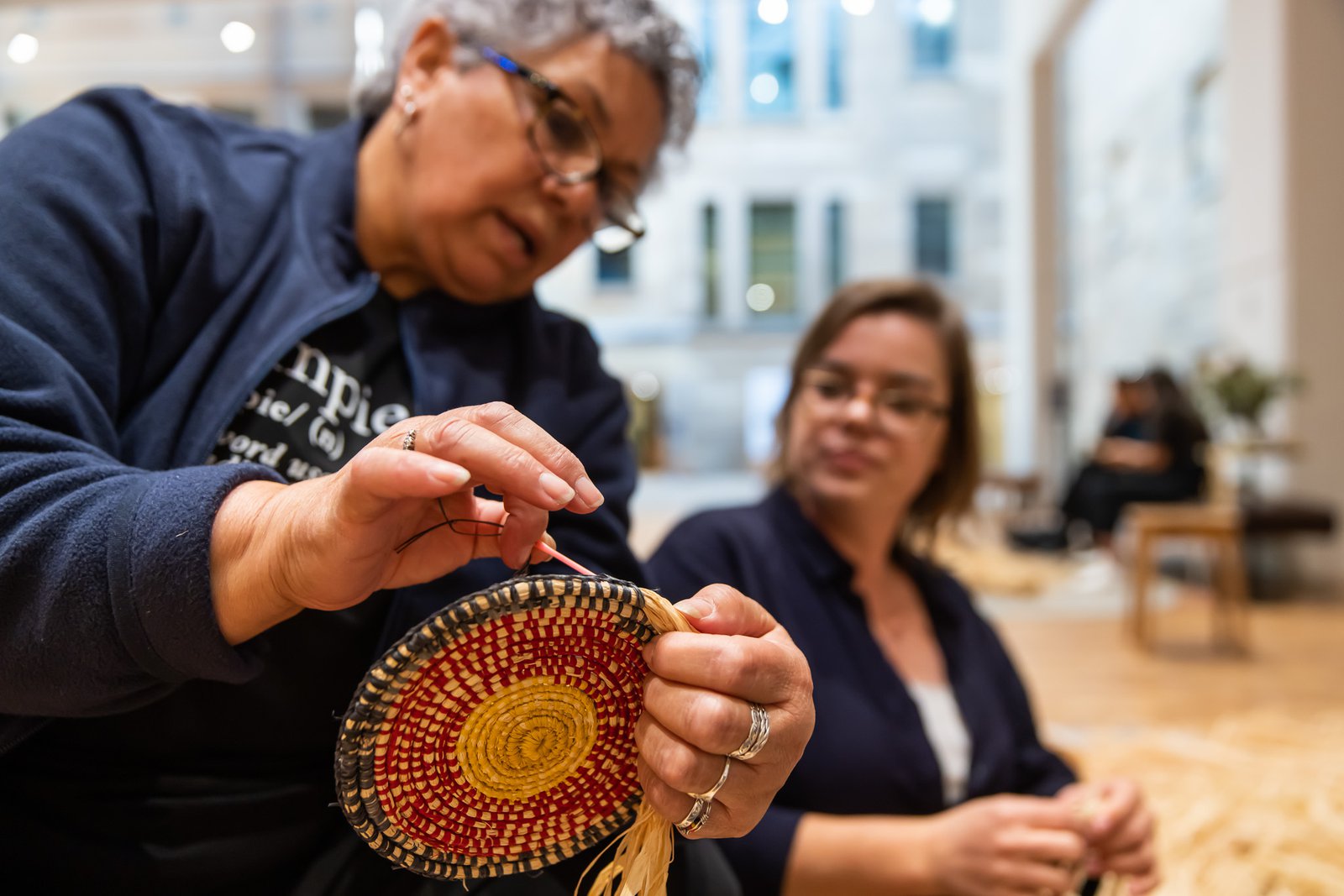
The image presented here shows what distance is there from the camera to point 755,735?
1.76 feet

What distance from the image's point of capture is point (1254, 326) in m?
6.59

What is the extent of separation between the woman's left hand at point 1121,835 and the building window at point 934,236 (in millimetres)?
7215

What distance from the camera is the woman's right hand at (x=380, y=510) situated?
1.60 ft

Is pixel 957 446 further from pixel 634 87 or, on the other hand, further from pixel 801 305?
pixel 801 305

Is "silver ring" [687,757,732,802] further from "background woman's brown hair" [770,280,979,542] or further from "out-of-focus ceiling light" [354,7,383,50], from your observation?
"out-of-focus ceiling light" [354,7,383,50]

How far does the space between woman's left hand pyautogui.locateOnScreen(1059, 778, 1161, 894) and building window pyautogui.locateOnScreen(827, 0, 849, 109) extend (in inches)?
238

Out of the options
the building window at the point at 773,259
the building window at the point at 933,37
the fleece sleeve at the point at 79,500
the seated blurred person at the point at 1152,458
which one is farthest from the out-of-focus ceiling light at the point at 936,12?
the fleece sleeve at the point at 79,500

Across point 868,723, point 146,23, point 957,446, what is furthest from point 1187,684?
point 146,23

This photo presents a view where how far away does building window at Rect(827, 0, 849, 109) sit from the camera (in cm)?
646

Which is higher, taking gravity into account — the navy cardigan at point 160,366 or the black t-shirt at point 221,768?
the navy cardigan at point 160,366

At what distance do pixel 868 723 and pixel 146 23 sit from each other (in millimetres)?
3088

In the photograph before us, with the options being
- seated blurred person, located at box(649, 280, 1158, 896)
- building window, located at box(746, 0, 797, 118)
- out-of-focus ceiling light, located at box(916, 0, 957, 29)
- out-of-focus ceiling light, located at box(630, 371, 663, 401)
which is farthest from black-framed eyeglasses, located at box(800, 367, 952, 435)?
out-of-focus ceiling light, located at box(916, 0, 957, 29)

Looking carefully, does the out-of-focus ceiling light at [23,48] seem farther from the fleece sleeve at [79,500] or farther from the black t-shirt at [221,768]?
the black t-shirt at [221,768]

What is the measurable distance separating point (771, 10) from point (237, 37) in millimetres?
2477
